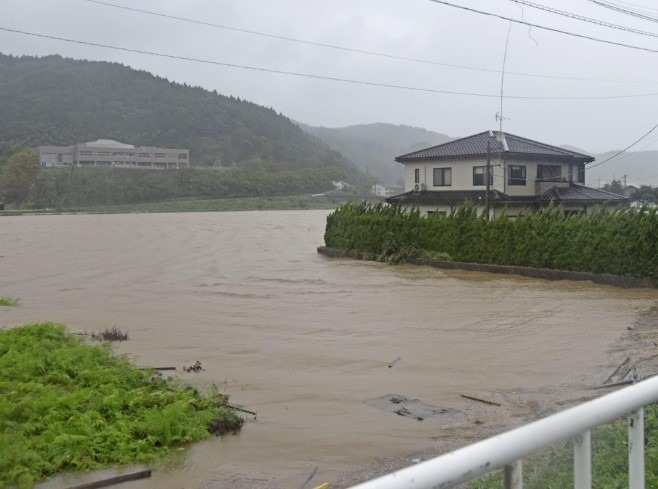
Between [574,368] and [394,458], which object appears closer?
[394,458]

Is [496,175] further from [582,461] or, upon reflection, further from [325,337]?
[582,461]

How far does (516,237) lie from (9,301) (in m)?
15.9

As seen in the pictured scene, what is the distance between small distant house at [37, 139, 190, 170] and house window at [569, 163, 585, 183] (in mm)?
69747

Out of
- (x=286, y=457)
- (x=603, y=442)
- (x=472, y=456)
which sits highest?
(x=472, y=456)

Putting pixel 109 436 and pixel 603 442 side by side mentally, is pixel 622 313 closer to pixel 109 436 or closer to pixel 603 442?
pixel 109 436

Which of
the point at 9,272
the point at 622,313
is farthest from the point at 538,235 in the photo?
the point at 9,272

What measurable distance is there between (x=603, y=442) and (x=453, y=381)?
23.3 feet

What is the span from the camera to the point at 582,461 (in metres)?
2.11

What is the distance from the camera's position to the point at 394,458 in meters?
6.67

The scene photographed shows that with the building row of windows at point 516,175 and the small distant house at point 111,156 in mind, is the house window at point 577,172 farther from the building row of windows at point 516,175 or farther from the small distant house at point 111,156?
the small distant house at point 111,156

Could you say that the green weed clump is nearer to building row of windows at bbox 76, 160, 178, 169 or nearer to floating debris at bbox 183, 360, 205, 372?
floating debris at bbox 183, 360, 205, 372

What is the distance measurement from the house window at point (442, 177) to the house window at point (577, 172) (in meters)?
6.30

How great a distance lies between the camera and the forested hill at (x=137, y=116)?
345ft

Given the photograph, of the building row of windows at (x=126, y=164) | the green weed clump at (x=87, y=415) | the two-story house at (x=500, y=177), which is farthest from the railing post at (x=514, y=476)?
the building row of windows at (x=126, y=164)
